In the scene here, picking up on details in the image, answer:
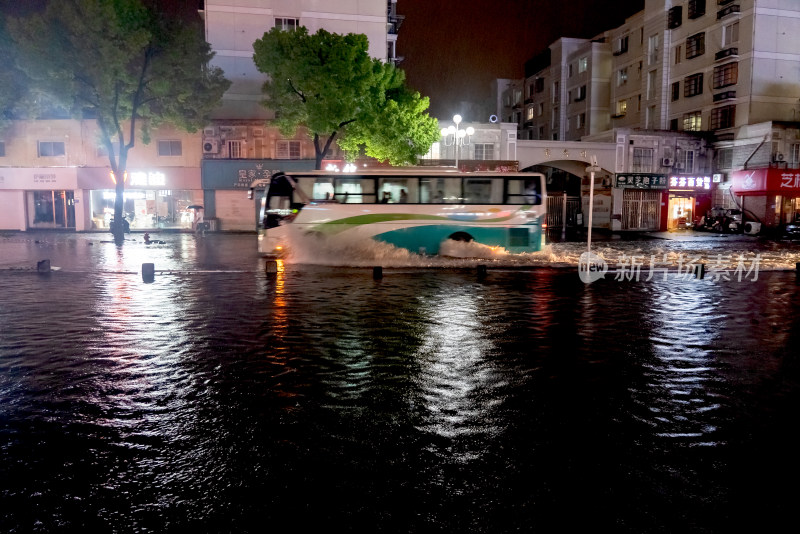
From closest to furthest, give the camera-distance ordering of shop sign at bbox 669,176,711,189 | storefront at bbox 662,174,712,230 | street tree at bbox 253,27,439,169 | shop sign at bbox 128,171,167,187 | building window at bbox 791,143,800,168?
street tree at bbox 253,27,439,169 → shop sign at bbox 128,171,167,187 → building window at bbox 791,143,800,168 → shop sign at bbox 669,176,711,189 → storefront at bbox 662,174,712,230

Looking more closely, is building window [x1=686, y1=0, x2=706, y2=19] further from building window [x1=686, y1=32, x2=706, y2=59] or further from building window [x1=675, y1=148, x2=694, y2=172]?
building window [x1=675, y1=148, x2=694, y2=172]

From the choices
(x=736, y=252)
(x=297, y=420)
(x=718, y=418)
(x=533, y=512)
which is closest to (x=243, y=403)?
(x=297, y=420)

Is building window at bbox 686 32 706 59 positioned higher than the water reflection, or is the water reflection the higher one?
building window at bbox 686 32 706 59

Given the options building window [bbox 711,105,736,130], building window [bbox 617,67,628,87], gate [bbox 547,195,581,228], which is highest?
building window [bbox 617,67,628,87]

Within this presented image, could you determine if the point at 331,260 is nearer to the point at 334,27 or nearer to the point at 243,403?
the point at 243,403

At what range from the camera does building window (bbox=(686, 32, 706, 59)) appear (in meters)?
44.2

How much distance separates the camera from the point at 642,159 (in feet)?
146

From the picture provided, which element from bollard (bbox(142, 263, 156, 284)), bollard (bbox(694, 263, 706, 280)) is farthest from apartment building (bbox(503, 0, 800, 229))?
bollard (bbox(142, 263, 156, 284))

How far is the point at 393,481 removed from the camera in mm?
4348

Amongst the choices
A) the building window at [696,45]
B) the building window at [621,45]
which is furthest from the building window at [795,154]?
the building window at [621,45]

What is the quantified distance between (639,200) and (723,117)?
802 cm

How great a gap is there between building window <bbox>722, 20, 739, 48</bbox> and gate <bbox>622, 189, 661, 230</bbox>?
36.2 feet

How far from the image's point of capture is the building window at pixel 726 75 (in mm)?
41844

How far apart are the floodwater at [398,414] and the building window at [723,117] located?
35.5 meters
